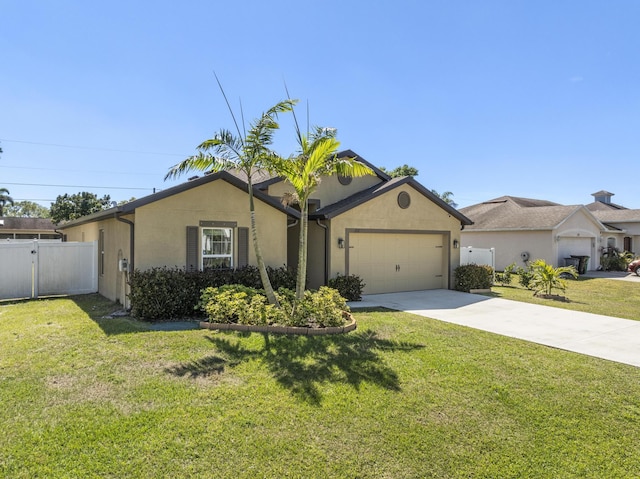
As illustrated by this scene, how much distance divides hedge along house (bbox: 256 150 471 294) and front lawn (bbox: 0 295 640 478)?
5910 millimetres

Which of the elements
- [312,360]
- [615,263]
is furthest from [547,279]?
[615,263]

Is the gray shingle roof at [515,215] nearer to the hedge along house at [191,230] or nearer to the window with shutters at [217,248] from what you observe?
the hedge along house at [191,230]

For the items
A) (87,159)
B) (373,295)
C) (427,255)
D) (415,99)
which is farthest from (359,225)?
(87,159)

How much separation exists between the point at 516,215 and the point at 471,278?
42.6 feet

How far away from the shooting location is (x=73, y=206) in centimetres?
3897

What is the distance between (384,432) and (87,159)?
120 ft

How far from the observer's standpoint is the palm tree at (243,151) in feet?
28.1

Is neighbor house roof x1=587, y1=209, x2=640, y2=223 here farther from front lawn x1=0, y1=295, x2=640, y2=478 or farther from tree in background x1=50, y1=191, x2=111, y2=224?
tree in background x1=50, y1=191, x2=111, y2=224

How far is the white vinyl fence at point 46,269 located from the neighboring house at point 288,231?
0.70 metres

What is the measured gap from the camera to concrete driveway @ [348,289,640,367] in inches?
279

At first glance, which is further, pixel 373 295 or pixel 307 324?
pixel 373 295

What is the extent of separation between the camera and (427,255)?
14.9 meters

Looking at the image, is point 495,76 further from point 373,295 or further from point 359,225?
point 373,295

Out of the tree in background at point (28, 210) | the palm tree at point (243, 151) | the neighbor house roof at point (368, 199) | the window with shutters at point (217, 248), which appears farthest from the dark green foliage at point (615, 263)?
the tree in background at point (28, 210)
